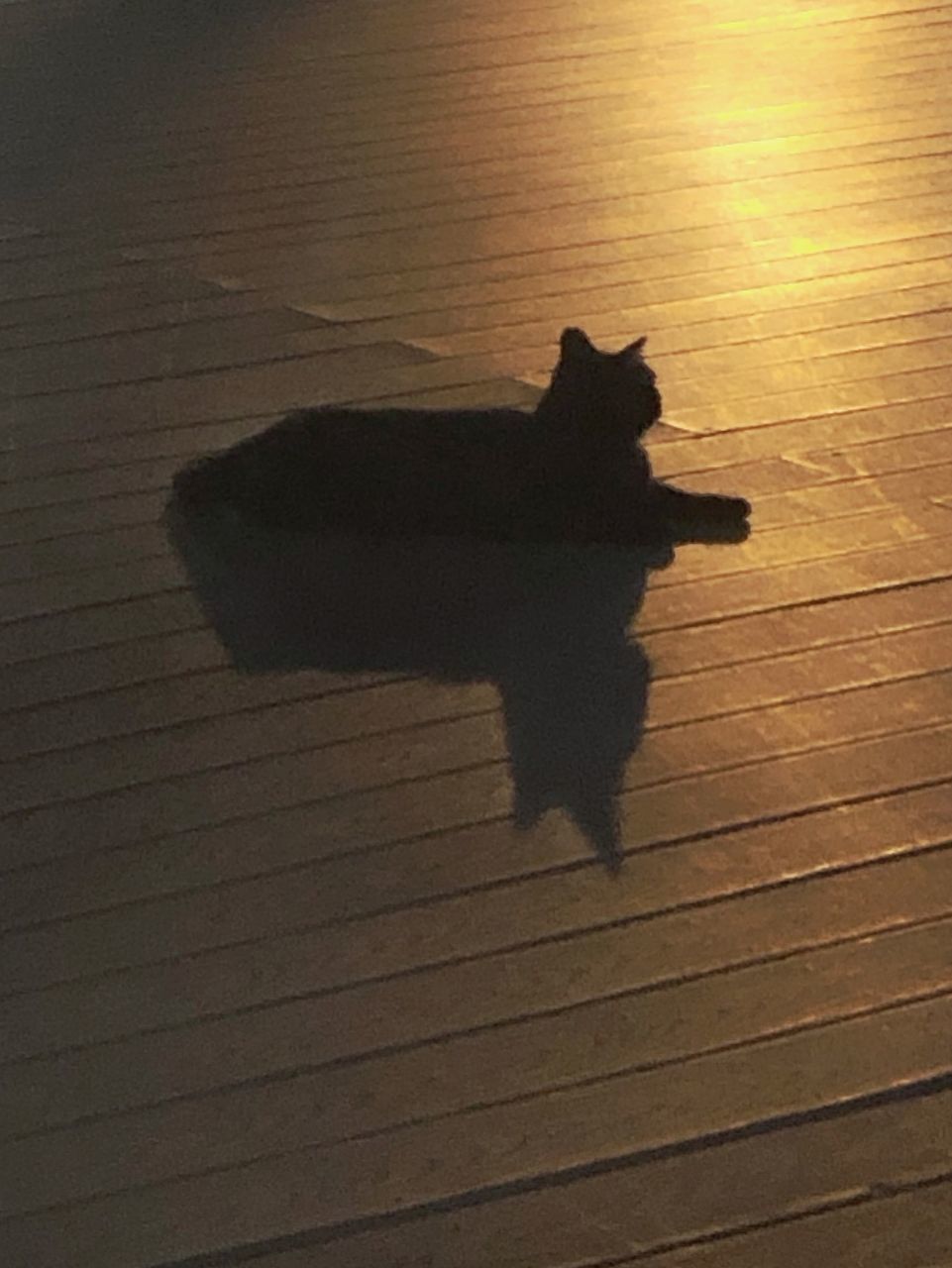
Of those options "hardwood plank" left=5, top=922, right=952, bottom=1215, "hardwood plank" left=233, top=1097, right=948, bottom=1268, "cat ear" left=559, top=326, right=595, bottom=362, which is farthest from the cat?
"hardwood plank" left=233, top=1097, right=948, bottom=1268

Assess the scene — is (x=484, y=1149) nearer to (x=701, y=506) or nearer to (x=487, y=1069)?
(x=487, y=1069)

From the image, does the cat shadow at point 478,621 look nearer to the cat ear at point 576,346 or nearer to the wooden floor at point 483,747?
the wooden floor at point 483,747

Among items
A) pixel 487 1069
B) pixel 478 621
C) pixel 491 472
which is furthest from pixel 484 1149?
pixel 491 472

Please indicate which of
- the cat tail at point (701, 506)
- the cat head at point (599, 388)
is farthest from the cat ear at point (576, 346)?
the cat tail at point (701, 506)

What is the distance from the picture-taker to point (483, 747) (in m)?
1.64

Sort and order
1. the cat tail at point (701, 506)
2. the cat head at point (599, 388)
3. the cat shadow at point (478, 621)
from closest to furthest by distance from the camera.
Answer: the cat shadow at point (478, 621), the cat head at point (599, 388), the cat tail at point (701, 506)

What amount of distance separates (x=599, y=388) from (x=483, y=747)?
0.44m

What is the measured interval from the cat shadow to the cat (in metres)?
0.03

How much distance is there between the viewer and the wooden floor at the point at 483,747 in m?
1.30

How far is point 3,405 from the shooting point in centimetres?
216

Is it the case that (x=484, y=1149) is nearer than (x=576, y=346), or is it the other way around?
(x=484, y=1149)

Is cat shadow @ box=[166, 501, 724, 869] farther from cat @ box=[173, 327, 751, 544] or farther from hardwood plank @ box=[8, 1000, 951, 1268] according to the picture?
hardwood plank @ box=[8, 1000, 951, 1268]

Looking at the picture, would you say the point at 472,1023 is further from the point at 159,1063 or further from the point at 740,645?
the point at 740,645

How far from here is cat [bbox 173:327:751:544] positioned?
5.83ft
